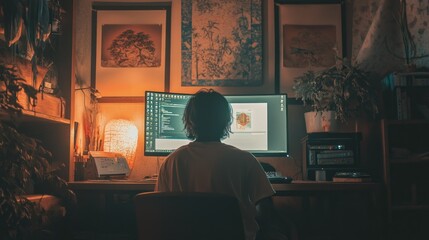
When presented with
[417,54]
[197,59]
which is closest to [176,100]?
[197,59]

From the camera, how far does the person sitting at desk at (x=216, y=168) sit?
6.33 feet

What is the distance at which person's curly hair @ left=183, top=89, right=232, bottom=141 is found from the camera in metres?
2.07

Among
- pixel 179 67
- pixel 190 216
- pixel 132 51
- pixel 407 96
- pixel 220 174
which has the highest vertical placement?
pixel 132 51

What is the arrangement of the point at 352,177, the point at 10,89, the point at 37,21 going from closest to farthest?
the point at 10,89 < the point at 37,21 < the point at 352,177

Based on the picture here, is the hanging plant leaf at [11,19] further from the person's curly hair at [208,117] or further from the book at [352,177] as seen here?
the book at [352,177]

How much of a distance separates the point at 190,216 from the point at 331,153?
1.49 m

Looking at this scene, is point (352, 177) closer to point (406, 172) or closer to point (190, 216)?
point (406, 172)

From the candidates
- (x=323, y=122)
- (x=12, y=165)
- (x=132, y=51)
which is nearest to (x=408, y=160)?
(x=323, y=122)

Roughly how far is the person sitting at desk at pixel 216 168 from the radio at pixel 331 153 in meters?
0.83

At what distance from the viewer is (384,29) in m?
3.20

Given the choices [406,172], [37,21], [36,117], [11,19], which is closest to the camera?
[11,19]

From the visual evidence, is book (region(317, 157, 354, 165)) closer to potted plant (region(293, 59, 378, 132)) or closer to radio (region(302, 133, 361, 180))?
radio (region(302, 133, 361, 180))

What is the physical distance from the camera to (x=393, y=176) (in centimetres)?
306

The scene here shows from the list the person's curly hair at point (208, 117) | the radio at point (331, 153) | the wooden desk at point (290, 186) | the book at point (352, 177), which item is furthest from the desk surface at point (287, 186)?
the person's curly hair at point (208, 117)
